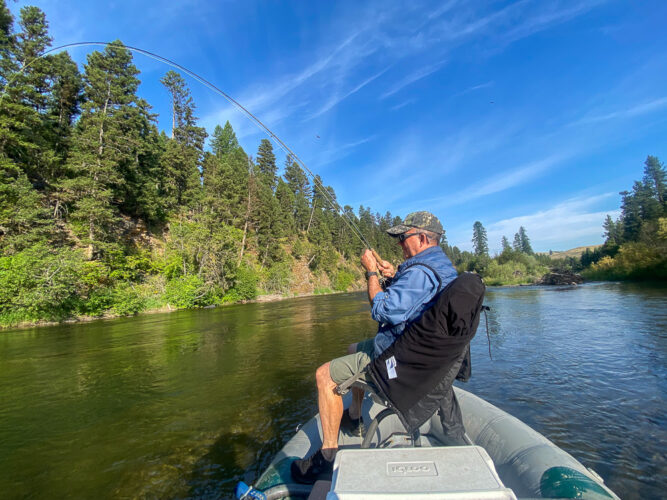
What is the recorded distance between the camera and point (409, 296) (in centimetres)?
233

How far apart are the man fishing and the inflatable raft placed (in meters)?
0.31

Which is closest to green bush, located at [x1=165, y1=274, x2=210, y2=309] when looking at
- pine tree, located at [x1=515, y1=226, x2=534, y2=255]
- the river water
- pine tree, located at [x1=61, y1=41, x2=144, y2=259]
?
pine tree, located at [x1=61, y1=41, x2=144, y2=259]

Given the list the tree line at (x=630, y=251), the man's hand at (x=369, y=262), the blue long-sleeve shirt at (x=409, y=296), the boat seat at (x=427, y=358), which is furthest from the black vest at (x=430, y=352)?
the tree line at (x=630, y=251)

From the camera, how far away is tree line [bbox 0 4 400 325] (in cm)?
1733

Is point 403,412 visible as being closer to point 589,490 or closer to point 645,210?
point 589,490

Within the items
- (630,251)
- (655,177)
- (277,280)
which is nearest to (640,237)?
(630,251)

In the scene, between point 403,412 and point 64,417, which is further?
point 64,417

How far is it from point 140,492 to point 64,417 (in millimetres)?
2946

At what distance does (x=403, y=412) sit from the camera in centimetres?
225

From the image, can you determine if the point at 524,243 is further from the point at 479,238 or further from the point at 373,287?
the point at 373,287

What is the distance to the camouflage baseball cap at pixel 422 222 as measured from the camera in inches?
107

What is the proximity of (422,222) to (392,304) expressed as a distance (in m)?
0.84

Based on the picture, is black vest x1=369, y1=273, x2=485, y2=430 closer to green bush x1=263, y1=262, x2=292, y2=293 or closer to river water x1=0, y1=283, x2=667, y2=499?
river water x1=0, y1=283, x2=667, y2=499

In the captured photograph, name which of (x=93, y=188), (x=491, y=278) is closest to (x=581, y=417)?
(x=93, y=188)
